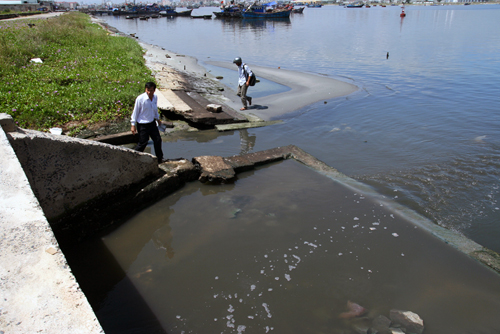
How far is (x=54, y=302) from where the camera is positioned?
2.02m

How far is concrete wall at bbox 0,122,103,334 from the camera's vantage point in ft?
6.20

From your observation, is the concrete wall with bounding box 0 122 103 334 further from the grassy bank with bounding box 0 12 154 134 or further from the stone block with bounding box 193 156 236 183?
the grassy bank with bounding box 0 12 154 134

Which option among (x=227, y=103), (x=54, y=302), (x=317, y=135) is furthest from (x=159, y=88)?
(x=54, y=302)

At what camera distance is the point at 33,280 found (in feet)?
7.07

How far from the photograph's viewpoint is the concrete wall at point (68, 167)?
4.15 m

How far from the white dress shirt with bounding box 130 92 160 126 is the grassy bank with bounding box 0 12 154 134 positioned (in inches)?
114

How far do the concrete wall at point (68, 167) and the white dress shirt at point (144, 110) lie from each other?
1.08 meters

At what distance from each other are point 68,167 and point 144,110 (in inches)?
76.6

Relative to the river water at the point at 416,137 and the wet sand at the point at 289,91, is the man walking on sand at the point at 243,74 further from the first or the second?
the river water at the point at 416,137

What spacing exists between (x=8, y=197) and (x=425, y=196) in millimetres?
6118

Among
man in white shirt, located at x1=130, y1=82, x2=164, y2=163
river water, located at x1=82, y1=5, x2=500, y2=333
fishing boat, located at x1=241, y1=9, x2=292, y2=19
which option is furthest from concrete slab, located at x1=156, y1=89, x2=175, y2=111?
fishing boat, located at x1=241, y1=9, x2=292, y2=19

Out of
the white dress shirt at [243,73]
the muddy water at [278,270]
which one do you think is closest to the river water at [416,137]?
the muddy water at [278,270]

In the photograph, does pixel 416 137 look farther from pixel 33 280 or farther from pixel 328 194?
pixel 33 280

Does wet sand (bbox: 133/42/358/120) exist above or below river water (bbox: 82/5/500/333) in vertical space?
above
